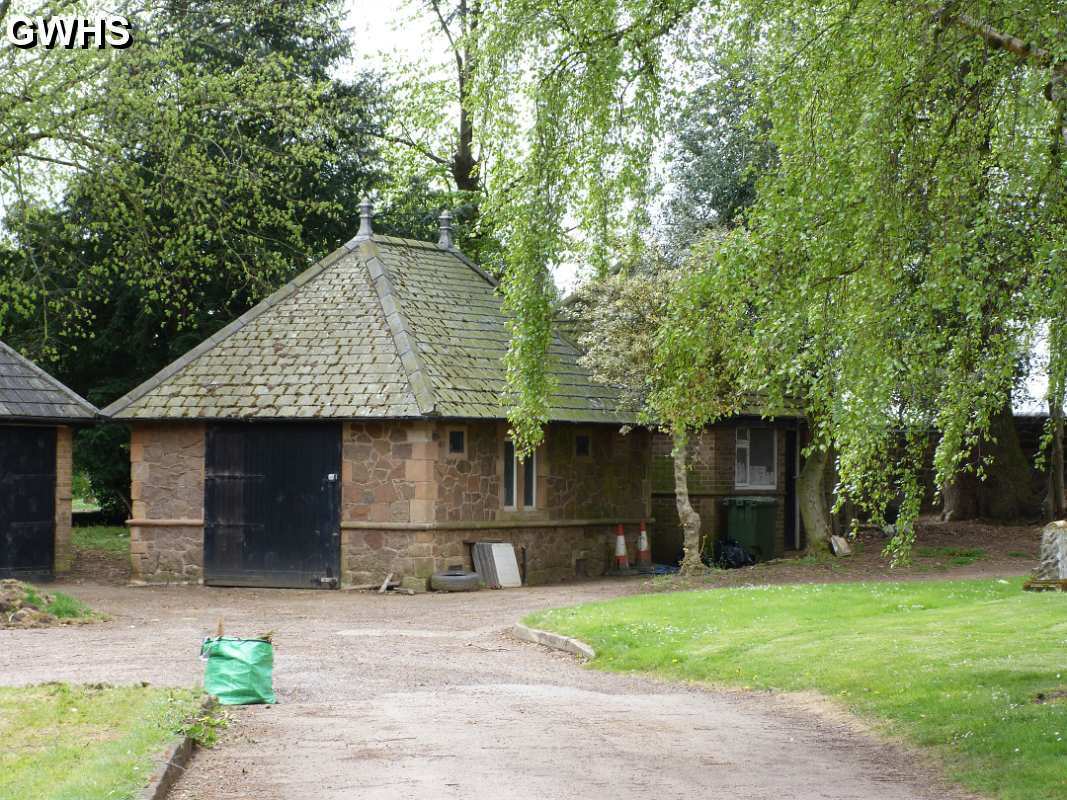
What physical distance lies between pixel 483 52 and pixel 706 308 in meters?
3.08

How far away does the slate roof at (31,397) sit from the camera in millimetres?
24562

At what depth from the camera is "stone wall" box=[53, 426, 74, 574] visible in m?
25.8

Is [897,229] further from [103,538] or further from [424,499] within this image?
[103,538]

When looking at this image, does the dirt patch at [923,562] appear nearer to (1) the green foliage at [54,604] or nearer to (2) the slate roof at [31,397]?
(1) the green foliage at [54,604]

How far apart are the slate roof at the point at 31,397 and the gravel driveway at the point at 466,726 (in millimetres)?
6724

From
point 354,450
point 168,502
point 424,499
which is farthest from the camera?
point 168,502

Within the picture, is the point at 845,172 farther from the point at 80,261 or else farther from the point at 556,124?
the point at 80,261

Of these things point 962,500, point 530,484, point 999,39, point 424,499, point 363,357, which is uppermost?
point 999,39

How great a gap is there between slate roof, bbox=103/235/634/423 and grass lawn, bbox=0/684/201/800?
39.7ft

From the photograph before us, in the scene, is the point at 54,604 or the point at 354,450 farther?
the point at 354,450

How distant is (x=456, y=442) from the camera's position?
2473 centimetres

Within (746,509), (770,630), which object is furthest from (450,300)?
(770,630)

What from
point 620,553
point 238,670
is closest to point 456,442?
point 620,553

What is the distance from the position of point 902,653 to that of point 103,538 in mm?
24075
